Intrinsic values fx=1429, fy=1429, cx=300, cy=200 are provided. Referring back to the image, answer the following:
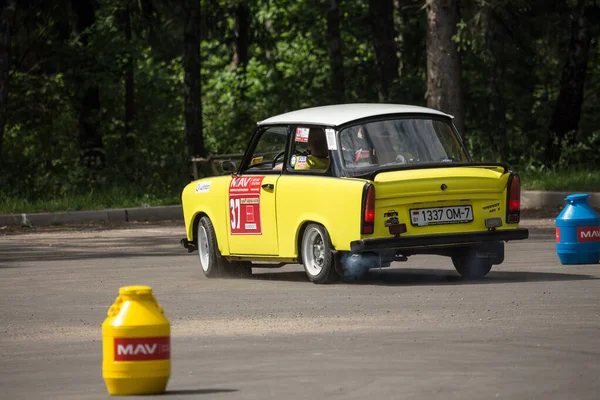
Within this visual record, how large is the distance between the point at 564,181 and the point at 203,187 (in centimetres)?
1188

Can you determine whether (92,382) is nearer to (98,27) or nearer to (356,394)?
(356,394)

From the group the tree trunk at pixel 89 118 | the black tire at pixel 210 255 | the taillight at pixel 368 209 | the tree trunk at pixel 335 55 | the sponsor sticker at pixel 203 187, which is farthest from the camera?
the tree trunk at pixel 335 55

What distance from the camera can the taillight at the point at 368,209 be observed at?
12008 mm

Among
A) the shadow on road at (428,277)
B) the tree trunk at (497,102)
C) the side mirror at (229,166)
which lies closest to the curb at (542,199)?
the tree trunk at (497,102)

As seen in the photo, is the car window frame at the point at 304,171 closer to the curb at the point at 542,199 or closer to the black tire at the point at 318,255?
the black tire at the point at 318,255

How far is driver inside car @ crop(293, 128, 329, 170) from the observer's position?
42.9 ft

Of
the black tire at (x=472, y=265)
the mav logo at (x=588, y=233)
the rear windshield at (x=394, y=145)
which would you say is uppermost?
the rear windshield at (x=394, y=145)

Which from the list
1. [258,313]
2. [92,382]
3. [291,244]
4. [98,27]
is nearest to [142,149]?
[98,27]

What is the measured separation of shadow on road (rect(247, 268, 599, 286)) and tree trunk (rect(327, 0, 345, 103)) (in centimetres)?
2565

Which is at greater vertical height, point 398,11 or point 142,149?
point 398,11

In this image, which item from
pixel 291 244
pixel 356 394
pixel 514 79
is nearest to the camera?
pixel 356 394

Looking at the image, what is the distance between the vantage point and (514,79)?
41.4m

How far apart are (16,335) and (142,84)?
32.1m

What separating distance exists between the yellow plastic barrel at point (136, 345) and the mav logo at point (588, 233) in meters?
7.74
